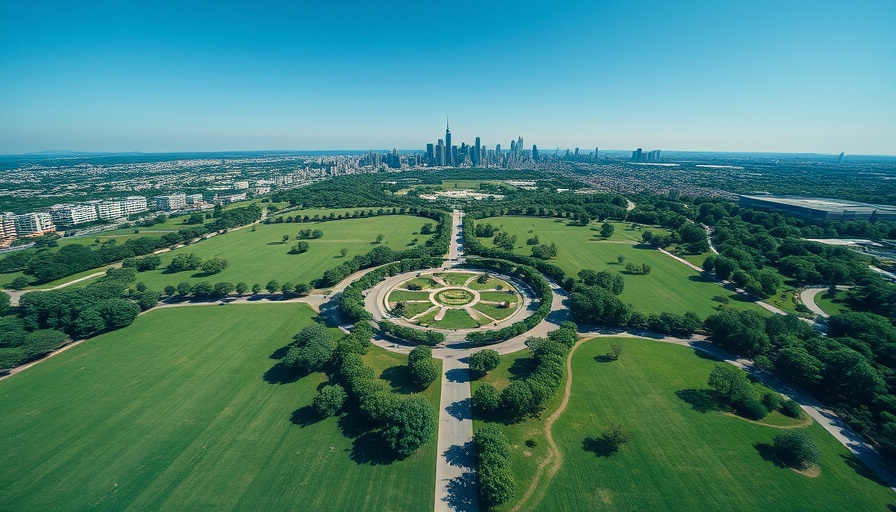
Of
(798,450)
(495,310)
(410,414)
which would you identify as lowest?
(798,450)

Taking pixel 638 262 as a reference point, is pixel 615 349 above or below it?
below

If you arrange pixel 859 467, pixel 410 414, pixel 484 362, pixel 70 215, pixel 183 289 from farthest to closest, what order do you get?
pixel 70 215 < pixel 183 289 < pixel 484 362 < pixel 410 414 < pixel 859 467

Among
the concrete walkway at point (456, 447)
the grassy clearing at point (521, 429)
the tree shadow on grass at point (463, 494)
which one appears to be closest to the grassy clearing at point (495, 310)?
the grassy clearing at point (521, 429)

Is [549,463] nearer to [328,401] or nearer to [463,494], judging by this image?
[463,494]

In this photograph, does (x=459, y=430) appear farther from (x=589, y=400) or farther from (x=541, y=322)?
(x=541, y=322)

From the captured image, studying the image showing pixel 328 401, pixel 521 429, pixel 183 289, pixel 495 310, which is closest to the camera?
pixel 521 429

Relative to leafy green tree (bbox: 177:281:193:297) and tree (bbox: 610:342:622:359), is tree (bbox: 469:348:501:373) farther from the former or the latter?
leafy green tree (bbox: 177:281:193:297)

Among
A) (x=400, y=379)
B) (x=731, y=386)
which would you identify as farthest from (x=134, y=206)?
(x=731, y=386)
